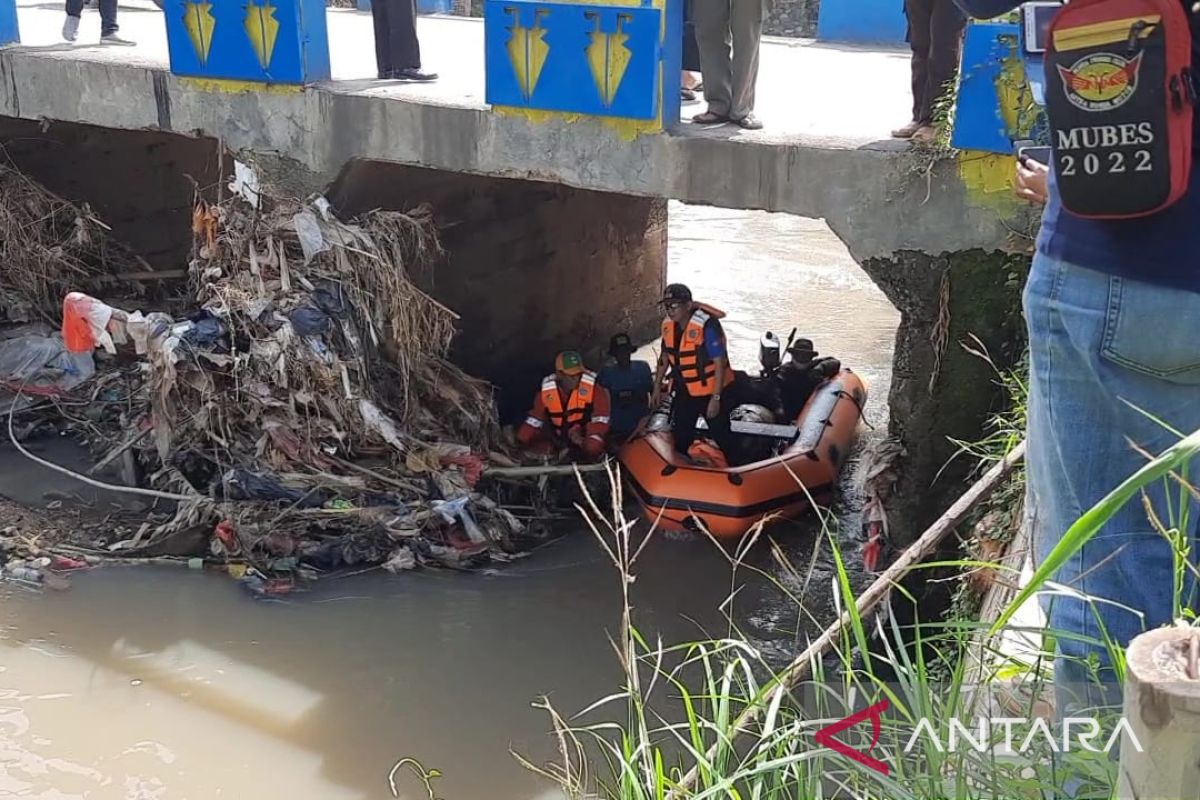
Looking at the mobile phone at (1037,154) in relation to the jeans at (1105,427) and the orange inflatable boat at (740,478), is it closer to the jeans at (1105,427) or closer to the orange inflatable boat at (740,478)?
the jeans at (1105,427)

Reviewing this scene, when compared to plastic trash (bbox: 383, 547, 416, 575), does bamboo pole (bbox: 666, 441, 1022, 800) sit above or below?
above

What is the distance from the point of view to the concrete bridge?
5922mm

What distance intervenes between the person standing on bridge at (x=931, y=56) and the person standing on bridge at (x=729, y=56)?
0.79m

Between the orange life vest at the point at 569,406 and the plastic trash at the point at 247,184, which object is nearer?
the plastic trash at the point at 247,184

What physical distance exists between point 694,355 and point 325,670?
11.2 feet

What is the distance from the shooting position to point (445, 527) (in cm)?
759

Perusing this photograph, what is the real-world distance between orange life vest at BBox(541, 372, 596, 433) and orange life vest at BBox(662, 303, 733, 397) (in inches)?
30.4

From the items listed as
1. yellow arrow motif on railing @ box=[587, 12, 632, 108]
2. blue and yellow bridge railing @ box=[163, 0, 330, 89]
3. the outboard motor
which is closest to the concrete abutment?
blue and yellow bridge railing @ box=[163, 0, 330, 89]

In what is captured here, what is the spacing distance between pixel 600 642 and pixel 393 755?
61.0 inches

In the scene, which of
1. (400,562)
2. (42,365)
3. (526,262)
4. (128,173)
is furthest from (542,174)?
(128,173)

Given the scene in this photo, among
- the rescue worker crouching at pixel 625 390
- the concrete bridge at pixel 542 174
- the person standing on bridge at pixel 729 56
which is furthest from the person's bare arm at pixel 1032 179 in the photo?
the rescue worker crouching at pixel 625 390

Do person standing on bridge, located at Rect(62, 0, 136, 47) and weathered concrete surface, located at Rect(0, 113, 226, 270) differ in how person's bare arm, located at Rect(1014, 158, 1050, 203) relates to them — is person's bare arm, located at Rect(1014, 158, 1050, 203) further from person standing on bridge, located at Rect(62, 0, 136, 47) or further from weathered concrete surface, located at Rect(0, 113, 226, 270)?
weathered concrete surface, located at Rect(0, 113, 226, 270)

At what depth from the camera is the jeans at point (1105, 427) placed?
69.6 inches

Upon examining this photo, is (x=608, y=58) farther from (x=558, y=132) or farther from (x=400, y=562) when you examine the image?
(x=400, y=562)
